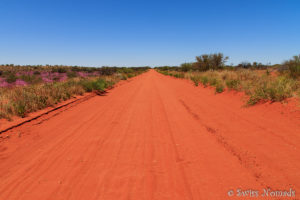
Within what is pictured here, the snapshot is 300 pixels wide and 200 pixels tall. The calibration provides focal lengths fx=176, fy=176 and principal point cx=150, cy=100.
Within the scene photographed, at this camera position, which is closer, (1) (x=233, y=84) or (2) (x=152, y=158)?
(2) (x=152, y=158)

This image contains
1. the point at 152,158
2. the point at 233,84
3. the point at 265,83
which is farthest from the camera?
the point at 233,84

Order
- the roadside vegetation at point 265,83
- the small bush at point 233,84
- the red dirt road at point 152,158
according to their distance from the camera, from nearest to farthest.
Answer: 1. the red dirt road at point 152,158
2. the roadside vegetation at point 265,83
3. the small bush at point 233,84

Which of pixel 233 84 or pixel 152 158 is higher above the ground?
pixel 233 84

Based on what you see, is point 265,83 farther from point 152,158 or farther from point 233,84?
point 152,158

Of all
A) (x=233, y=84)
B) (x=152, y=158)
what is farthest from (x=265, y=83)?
(x=152, y=158)

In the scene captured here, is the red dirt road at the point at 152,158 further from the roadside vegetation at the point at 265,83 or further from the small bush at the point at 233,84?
the small bush at the point at 233,84

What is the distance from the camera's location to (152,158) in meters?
3.83

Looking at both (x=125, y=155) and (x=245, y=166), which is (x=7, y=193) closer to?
(x=125, y=155)

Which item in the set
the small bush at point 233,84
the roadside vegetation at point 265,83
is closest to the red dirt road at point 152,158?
the roadside vegetation at point 265,83

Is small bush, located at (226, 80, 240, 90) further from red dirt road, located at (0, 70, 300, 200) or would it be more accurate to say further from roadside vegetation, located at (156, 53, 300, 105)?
red dirt road, located at (0, 70, 300, 200)

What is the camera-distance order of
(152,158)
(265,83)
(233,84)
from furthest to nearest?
(233,84)
(265,83)
(152,158)

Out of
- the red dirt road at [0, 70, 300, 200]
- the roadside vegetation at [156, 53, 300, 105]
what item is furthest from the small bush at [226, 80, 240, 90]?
the red dirt road at [0, 70, 300, 200]

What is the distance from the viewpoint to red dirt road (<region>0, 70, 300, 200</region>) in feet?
9.42

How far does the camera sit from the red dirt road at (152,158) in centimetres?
287
